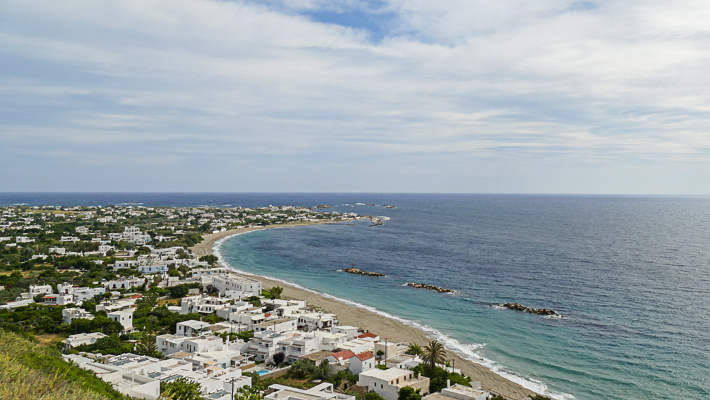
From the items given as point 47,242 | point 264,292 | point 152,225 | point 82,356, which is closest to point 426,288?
point 264,292

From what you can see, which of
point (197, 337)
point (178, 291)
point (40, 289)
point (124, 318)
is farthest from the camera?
point (178, 291)

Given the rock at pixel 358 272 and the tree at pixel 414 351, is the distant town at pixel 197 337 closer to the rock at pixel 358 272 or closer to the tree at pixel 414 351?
the tree at pixel 414 351

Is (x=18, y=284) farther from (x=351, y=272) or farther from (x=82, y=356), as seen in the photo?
(x=351, y=272)

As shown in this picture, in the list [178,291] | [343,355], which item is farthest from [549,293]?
[178,291]

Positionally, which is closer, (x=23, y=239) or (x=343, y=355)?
(x=343, y=355)

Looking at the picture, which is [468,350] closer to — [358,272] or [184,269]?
[358,272]
